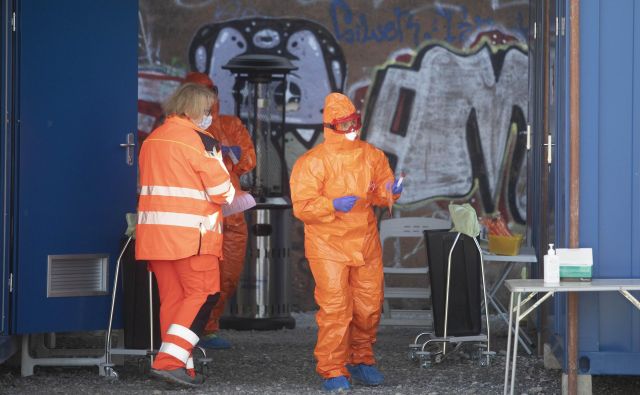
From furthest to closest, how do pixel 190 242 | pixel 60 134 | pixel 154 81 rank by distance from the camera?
pixel 154 81
pixel 60 134
pixel 190 242

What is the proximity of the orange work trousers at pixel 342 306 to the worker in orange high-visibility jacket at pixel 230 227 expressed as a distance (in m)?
1.96

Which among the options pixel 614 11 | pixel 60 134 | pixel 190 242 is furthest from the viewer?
pixel 60 134

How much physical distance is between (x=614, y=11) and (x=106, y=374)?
12.5 feet

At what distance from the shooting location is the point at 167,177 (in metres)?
7.52

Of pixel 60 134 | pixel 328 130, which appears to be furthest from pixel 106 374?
pixel 328 130

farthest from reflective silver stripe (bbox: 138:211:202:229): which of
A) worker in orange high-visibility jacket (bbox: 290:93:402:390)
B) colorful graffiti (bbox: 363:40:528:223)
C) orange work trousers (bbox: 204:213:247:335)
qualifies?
colorful graffiti (bbox: 363:40:528:223)

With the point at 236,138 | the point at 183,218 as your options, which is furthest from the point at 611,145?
the point at 236,138

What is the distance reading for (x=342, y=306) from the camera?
24.4 ft

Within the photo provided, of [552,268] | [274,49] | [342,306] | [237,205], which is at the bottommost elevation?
[342,306]

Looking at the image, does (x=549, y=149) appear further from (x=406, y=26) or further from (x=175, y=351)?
(x=406, y=26)

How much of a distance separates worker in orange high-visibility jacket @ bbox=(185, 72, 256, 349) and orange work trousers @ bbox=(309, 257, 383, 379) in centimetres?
196

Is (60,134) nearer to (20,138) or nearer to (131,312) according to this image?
(20,138)

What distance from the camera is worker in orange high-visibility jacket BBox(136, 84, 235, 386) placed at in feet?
24.6

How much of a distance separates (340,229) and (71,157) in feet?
5.91
